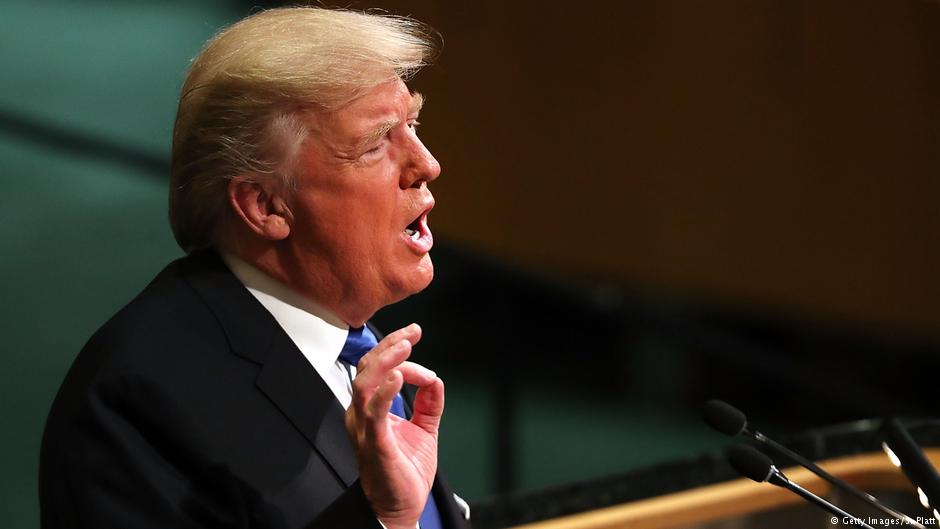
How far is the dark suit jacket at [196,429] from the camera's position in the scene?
1164mm

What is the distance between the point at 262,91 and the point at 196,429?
35cm

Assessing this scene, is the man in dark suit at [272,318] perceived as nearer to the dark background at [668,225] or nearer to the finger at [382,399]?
the finger at [382,399]

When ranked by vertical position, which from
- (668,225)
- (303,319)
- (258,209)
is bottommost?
(668,225)

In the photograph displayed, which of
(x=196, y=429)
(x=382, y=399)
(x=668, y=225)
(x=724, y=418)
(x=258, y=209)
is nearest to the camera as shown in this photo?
(x=382, y=399)

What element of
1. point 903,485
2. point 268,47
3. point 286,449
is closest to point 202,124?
point 268,47

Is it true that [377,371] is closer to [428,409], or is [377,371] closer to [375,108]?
[428,409]

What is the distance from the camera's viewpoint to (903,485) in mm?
2109

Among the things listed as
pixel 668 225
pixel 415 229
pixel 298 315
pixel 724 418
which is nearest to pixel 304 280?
pixel 298 315

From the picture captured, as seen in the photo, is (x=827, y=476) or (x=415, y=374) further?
(x=827, y=476)

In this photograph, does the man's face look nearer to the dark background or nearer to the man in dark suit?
the man in dark suit

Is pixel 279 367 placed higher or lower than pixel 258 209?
lower

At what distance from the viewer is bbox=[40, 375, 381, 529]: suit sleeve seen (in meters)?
1.16

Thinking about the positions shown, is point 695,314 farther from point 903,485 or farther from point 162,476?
point 162,476

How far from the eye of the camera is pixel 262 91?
1.28m
